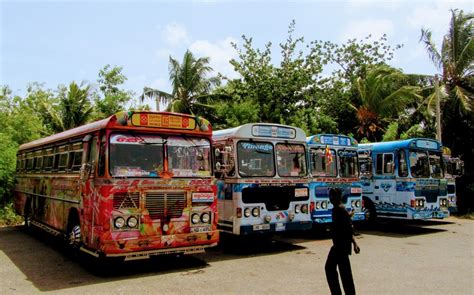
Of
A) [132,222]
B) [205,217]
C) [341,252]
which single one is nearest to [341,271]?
[341,252]

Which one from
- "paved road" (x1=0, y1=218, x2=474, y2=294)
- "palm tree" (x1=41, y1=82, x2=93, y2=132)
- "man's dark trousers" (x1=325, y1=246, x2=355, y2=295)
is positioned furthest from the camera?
"palm tree" (x1=41, y1=82, x2=93, y2=132)

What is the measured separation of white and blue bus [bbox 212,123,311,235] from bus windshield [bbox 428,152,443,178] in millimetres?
5523

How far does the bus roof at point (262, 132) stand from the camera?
10000 millimetres

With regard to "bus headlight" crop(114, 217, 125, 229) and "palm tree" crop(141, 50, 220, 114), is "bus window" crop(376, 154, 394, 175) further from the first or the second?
"palm tree" crop(141, 50, 220, 114)

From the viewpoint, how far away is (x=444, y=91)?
21188 millimetres

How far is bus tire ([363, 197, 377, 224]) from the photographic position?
573 inches

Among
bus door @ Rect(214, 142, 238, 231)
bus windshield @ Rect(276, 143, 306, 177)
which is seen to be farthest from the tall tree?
bus door @ Rect(214, 142, 238, 231)

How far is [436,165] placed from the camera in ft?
46.3

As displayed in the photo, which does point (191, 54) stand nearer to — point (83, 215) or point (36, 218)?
point (36, 218)

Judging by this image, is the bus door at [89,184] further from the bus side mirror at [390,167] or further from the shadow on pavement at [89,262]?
the bus side mirror at [390,167]

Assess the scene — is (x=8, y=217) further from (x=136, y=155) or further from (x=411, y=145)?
(x=411, y=145)

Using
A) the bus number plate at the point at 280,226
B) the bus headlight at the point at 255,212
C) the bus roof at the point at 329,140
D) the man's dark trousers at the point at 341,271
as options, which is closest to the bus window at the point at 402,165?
the bus roof at the point at 329,140

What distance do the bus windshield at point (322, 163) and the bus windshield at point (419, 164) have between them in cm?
288

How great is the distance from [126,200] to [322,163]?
6.51 meters
